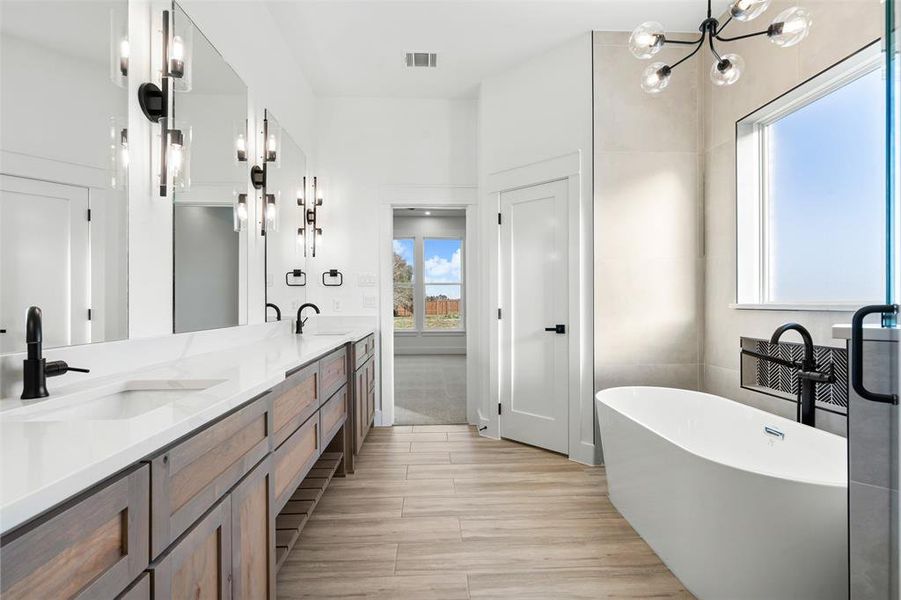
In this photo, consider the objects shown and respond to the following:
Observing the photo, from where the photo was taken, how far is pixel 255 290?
2656 millimetres

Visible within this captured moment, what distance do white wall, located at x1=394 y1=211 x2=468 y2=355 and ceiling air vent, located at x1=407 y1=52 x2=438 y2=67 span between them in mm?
4579

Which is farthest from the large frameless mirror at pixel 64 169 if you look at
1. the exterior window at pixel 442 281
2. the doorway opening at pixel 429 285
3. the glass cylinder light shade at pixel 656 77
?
the exterior window at pixel 442 281

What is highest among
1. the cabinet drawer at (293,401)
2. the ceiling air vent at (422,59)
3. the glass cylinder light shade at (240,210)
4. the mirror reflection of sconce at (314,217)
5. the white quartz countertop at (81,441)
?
the ceiling air vent at (422,59)

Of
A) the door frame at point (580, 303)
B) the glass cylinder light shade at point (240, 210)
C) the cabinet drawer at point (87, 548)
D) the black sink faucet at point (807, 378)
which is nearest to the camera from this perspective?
the cabinet drawer at point (87, 548)

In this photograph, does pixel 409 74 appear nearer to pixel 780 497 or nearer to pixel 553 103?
pixel 553 103

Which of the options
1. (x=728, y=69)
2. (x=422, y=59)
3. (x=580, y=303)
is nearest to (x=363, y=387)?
(x=580, y=303)

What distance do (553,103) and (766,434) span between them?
258 centimetres

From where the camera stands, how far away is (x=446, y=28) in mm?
A: 3025

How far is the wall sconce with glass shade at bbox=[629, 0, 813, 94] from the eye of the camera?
1666 millimetres

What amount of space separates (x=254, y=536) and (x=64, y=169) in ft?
3.98

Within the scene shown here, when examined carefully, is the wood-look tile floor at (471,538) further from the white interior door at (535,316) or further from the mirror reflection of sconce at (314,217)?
the mirror reflection of sconce at (314,217)

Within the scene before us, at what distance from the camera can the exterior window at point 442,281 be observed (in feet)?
26.8

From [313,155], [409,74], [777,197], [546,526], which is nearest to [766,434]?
[546,526]

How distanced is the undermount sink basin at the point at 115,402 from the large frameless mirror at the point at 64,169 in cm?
20
